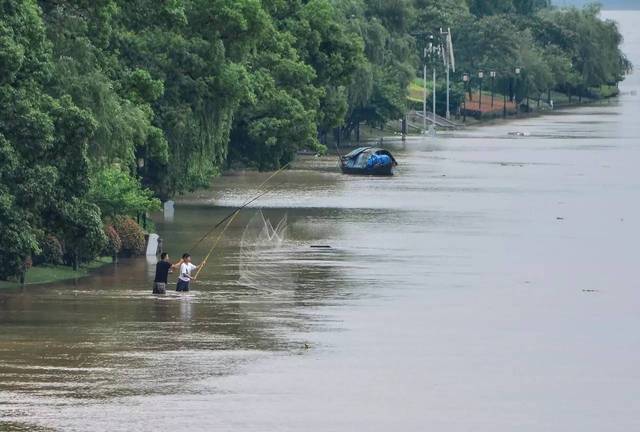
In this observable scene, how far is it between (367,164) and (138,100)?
133ft

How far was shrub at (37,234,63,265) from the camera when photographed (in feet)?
161

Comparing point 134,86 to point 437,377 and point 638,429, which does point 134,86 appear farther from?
point 638,429

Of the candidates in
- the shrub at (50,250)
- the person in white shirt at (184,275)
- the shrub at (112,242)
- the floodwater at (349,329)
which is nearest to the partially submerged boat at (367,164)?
the floodwater at (349,329)

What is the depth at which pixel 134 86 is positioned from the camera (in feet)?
190

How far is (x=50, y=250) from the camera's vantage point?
49500 mm

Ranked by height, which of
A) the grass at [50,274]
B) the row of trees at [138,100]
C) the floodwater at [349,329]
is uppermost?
the row of trees at [138,100]

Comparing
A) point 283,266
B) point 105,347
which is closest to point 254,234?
point 283,266

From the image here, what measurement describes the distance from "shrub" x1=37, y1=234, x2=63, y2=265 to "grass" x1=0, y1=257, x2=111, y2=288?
0.66 feet

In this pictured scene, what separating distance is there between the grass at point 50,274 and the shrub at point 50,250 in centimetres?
20

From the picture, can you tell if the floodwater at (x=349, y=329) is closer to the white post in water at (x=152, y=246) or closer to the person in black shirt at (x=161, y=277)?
the person in black shirt at (x=161, y=277)

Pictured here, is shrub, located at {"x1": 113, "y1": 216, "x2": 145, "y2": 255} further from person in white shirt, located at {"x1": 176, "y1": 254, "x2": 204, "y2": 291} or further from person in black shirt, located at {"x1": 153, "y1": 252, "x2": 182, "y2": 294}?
person in black shirt, located at {"x1": 153, "y1": 252, "x2": 182, "y2": 294}

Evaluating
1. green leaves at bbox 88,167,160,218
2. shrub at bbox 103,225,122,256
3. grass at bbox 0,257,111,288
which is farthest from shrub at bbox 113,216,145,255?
grass at bbox 0,257,111,288

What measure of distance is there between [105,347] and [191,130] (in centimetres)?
2842

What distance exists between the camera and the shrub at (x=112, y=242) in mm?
52500
